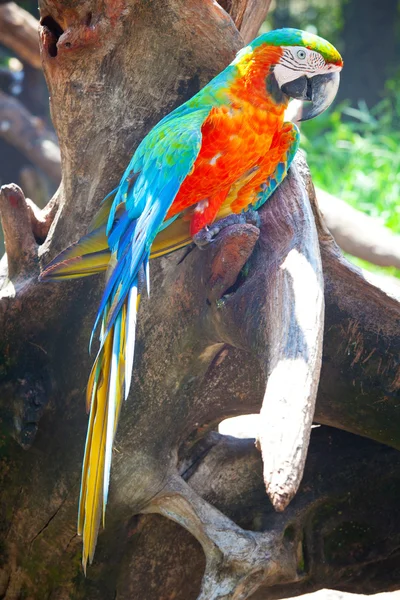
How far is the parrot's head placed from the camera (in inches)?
50.3

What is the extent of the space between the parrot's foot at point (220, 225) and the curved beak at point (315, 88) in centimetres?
24

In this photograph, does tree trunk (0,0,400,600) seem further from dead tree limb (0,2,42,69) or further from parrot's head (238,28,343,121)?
dead tree limb (0,2,42,69)

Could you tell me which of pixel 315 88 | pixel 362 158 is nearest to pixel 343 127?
pixel 362 158

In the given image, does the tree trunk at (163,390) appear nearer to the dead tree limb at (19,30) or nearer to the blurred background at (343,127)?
the blurred background at (343,127)

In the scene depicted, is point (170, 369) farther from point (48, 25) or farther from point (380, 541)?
point (48, 25)

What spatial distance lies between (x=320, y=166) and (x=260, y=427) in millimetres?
3644

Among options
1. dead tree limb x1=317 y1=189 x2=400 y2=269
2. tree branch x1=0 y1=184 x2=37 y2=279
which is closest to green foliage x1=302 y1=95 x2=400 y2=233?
dead tree limb x1=317 y1=189 x2=400 y2=269

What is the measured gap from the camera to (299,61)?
129 centimetres

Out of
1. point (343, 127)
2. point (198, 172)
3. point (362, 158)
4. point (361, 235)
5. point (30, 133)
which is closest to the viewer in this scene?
point (198, 172)

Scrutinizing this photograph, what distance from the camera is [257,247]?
1.32 m

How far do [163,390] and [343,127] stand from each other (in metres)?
3.66

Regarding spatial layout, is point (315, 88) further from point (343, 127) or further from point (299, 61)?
point (343, 127)

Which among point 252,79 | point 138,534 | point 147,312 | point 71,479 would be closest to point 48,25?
point 252,79

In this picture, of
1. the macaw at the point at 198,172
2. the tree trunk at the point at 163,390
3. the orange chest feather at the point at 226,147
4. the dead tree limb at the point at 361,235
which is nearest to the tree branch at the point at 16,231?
the tree trunk at the point at 163,390
